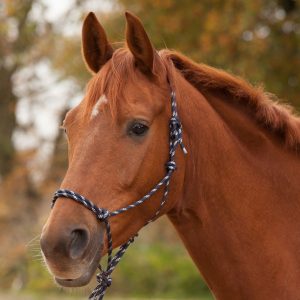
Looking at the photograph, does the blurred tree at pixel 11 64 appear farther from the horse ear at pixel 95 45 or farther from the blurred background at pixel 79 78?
the horse ear at pixel 95 45

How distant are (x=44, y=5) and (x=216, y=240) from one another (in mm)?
12273

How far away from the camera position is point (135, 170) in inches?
134

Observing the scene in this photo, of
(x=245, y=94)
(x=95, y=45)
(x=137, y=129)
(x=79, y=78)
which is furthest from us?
(x=79, y=78)

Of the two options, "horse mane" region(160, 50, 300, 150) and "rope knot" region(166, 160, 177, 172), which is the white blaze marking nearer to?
"rope knot" region(166, 160, 177, 172)

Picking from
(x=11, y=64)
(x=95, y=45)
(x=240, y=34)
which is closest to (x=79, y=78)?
(x=11, y=64)

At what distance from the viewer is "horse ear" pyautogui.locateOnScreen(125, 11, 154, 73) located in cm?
356

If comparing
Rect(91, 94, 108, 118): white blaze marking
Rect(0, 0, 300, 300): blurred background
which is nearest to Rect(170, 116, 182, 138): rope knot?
Rect(91, 94, 108, 118): white blaze marking

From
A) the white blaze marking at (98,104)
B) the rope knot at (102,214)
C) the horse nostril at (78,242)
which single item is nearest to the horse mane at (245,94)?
the white blaze marking at (98,104)

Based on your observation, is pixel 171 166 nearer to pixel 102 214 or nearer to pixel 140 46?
pixel 102 214

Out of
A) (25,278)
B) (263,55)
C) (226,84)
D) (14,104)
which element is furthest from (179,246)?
(226,84)

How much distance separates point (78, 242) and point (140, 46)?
120 centimetres

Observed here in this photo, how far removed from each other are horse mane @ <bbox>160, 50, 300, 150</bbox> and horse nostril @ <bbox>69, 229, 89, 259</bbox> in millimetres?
1289

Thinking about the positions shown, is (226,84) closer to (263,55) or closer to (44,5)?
(263,55)

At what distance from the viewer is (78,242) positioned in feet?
10.3
